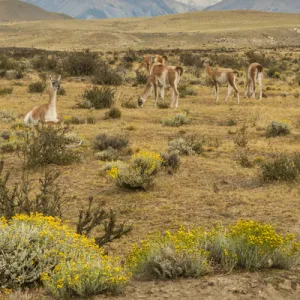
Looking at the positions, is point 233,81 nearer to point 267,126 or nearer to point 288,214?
point 267,126

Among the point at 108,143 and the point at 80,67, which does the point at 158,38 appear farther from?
the point at 108,143

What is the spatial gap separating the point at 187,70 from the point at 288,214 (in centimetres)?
2814

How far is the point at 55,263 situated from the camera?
469 cm

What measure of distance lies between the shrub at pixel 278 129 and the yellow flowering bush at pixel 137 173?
5577 mm

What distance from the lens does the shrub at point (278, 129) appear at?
14.0 m

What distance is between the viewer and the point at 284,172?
916cm

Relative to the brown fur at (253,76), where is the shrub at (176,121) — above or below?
below

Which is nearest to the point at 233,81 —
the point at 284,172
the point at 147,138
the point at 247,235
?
the point at 147,138

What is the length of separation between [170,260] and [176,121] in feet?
35.1

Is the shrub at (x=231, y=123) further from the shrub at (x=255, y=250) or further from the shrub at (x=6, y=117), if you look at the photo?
the shrub at (x=255, y=250)

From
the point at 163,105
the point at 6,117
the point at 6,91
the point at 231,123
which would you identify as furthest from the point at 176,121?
the point at 6,91

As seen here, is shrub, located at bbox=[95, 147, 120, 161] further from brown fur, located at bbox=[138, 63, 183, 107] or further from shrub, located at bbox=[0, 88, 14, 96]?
shrub, located at bbox=[0, 88, 14, 96]

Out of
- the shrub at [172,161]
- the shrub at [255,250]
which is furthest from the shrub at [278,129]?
the shrub at [255,250]

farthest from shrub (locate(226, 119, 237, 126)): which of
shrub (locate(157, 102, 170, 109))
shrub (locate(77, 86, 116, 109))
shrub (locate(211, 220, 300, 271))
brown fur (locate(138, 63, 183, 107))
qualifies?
shrub (locate(211, 220, 300, 271))
